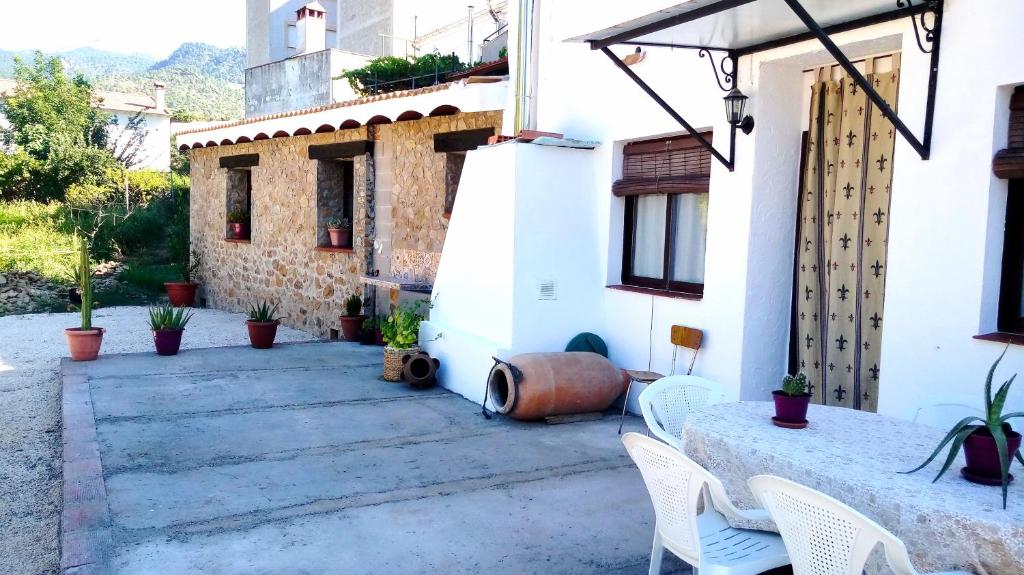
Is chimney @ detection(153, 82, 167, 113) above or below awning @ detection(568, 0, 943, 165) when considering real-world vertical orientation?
above

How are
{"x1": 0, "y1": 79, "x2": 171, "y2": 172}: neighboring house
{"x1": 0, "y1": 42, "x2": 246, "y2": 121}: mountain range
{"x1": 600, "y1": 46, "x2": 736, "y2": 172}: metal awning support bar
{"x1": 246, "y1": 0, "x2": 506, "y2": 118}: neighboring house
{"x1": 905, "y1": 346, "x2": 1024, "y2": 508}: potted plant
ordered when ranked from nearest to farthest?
{"x1": 905, "y1": 346, "x2": 1024, "y2": 508}: potted plant → {"x1": 600, "y1": 46, "x2": 736, "y2": 172}: metal awning support bar → {"x1": 246, "y1": 0, "x2": 506, "y2": 118}: neighboring house → {"x1": 0, "y1": 79, "x2": 171, "y2": 172}: neighboring house → {"x1": 0, "y1": 42, "x2": 246, "y2": 121}: mountain range

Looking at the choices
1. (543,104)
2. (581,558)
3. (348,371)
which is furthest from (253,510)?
(543,104)

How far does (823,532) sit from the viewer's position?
227 centimetres

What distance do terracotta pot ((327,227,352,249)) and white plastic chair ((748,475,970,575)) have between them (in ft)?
30.1

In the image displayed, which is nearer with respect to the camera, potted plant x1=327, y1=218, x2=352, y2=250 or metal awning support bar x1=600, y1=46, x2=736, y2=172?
metal awning support bar x1=600, y1=46, x2=736, y2=172

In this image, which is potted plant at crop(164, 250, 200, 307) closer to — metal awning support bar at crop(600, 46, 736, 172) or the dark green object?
the dark green object

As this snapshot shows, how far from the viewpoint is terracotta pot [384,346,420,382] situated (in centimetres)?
762

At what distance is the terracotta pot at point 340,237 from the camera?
36.2 ft

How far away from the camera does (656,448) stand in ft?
9.16

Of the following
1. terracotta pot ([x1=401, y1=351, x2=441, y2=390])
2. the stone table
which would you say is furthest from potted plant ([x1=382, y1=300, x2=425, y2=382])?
the stone table

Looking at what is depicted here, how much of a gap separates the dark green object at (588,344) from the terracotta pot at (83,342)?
508cm

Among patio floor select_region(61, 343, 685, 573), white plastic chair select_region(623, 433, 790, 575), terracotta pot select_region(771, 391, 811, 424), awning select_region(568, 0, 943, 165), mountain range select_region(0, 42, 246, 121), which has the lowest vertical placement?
patio floor select_region(61, 343, 685, 573)

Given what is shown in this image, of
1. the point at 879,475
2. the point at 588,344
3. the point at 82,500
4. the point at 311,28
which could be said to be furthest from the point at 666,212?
the point at 311,28

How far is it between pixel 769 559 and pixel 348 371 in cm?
593
